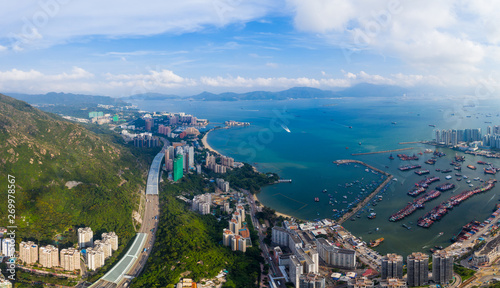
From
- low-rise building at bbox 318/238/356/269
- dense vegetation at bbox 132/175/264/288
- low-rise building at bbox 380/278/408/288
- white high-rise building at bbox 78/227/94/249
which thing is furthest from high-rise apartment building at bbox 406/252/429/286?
white high-rise building at bbox 78/227/94/249

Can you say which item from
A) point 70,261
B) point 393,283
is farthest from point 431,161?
point 70,261

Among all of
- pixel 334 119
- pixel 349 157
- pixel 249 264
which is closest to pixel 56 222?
pixel 249 264

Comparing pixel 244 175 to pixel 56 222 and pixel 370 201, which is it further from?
pixel 56 222

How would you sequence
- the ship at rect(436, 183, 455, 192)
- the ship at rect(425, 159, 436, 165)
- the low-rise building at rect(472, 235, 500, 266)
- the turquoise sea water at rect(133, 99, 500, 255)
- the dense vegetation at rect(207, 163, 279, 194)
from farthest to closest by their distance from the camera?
the ship at rect(425, 159, 436, 165), the dense vegetation at rect(207, 163, 279, 194), the ship at rect(436, 183, 455, 192), the turquoise sea water at rect(133, 99, 500, 255), the low-rise building at rect(472, 235, 500, 266)

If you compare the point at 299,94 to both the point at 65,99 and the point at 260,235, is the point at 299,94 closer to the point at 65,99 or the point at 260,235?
the point at 65,99

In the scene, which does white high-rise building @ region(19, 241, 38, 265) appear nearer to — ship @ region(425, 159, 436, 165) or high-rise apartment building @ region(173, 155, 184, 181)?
high-rise apartment building @ region(173, 155, 184, 181)

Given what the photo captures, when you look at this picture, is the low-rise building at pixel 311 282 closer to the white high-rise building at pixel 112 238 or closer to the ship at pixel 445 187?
the white high-rise building at pixel 112 238

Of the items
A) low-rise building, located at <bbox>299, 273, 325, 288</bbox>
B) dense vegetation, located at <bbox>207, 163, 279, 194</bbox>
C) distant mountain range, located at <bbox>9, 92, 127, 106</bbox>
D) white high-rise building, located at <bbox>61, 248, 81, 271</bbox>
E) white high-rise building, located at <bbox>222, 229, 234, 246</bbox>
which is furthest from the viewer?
distant mountain range, located at <bbox>9, 92, 127, 106</bbox>
